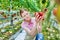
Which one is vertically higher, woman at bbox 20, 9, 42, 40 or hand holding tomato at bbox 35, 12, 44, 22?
hand holding tomato at bbox 35, 12, 44, 22

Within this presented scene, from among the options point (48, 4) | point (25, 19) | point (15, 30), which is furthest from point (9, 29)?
point (48, 4)

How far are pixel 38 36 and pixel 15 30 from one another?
0.22 meters

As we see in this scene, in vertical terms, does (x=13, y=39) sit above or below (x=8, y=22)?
below

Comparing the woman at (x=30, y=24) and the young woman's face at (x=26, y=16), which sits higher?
the young woman's face at (x=26, y=16)

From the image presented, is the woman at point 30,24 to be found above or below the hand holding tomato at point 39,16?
below

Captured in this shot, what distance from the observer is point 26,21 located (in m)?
1.12

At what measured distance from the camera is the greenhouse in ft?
3.42

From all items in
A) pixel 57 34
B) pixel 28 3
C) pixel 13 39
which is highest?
pixel 28 3

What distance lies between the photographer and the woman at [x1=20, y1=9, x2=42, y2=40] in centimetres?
111

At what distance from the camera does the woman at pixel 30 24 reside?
111cm

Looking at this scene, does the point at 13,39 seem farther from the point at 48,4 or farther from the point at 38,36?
the point at 48,4

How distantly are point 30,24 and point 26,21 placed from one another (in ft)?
0.15

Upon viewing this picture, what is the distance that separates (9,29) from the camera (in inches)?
45.6

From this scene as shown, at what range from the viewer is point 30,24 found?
3.66 feet
